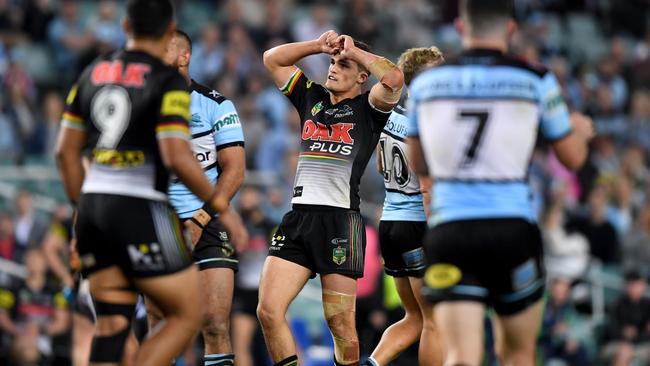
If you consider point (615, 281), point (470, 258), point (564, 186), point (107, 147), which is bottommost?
point (615, 281)

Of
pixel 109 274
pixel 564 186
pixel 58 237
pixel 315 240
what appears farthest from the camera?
pixel 564 186

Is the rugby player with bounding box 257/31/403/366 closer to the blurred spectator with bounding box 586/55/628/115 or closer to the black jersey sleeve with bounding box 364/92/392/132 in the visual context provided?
the black jersey sleeve with bounding box 364/92/392/132

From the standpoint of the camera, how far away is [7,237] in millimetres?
17172

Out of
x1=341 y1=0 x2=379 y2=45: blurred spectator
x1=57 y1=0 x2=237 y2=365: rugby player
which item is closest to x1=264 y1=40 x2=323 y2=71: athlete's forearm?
x1=57 y1=0 x2=237 y2=365: rugby player

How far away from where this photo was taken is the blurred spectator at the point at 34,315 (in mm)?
16062

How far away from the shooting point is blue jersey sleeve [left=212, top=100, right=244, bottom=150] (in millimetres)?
9992

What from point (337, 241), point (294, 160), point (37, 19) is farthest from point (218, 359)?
point (37, 19)

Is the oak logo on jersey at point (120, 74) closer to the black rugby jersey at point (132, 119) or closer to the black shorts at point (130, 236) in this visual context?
the black rugby jersey at point (132, 119)

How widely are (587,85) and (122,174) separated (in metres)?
18.6

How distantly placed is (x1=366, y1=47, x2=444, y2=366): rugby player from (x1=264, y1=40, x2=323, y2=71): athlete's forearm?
876 millimetres

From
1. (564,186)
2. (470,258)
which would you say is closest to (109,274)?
(470,258)

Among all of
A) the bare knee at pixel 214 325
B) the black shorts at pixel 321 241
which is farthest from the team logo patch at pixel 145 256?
the black shorts at pixel 321 241

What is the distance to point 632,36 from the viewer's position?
93.2 ft

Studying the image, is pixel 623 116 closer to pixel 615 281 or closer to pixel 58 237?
pixel 615 281
